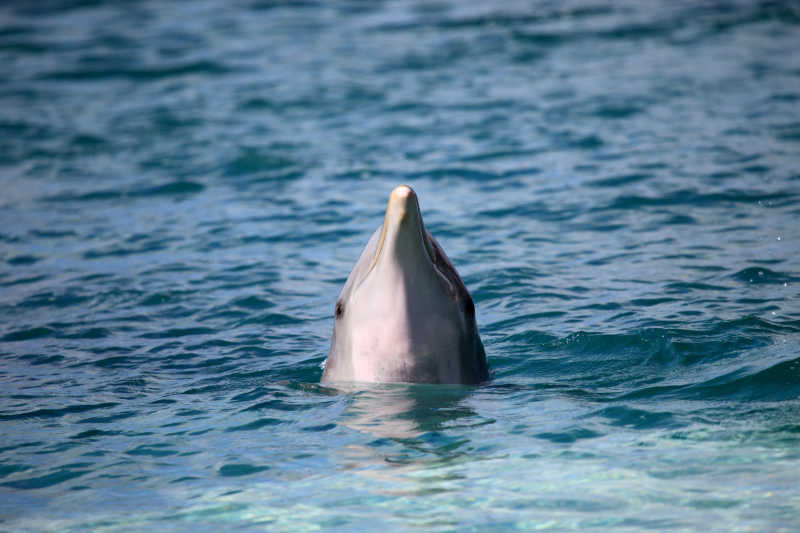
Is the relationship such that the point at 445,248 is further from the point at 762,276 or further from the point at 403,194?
the point at 403,194

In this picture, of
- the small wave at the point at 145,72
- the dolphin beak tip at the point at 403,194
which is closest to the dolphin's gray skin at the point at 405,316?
the dolphin beak tip at the point at 403,194

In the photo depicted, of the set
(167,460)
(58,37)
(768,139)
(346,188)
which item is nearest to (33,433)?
(167,460)

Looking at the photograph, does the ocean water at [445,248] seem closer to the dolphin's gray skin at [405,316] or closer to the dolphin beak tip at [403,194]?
the dolphin's gray skin at [405,316]

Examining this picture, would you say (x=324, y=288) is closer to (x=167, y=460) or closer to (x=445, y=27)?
(x=167, y=460)

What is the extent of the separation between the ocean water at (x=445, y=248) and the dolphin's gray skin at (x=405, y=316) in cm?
16

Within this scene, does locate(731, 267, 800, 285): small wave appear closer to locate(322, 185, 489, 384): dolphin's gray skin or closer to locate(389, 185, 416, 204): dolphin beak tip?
locate(322, 185, 489, 384): dolphin's gray skin

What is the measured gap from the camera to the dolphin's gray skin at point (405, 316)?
5.61 m

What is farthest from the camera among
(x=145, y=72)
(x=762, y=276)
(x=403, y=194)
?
(x=145, y=72)

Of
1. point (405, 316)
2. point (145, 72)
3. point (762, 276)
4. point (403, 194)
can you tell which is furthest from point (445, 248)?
point (145, 72)

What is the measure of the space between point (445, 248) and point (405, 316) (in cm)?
500

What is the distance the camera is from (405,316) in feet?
18.8

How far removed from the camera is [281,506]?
4.92m

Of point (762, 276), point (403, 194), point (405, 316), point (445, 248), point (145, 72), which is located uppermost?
point (145, 72)

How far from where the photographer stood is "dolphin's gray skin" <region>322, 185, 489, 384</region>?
221 inches
